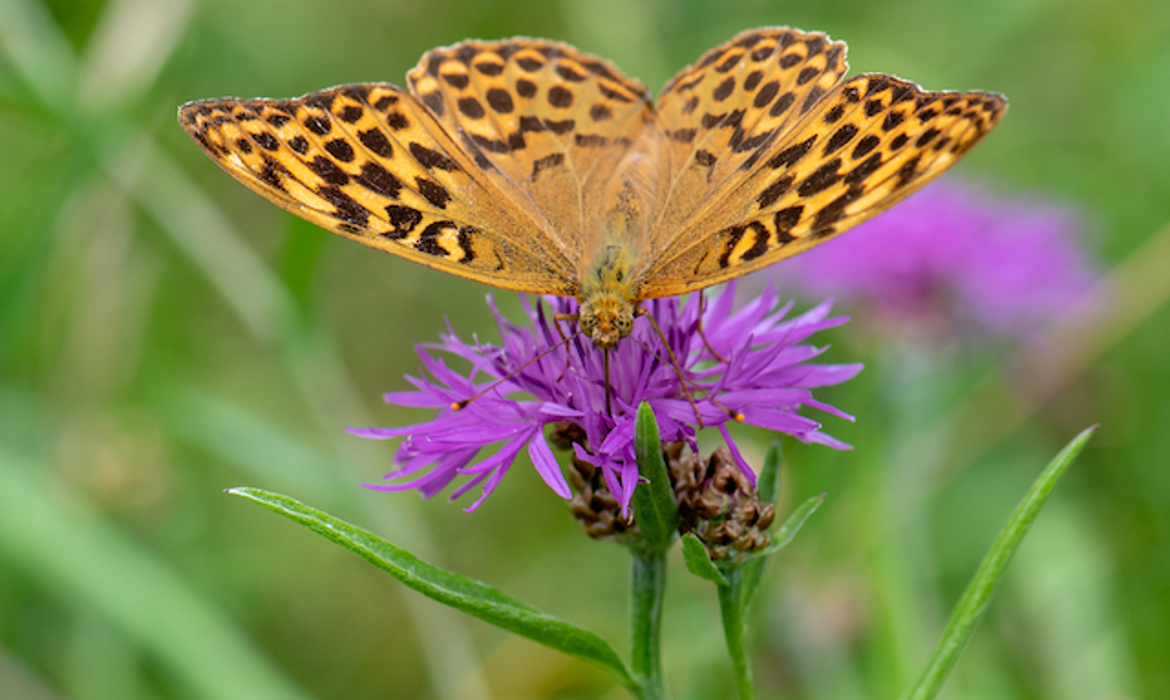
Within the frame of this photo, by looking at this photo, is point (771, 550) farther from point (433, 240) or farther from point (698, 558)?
point (433, 240)

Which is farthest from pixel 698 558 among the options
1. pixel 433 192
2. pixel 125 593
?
pixel 125 593

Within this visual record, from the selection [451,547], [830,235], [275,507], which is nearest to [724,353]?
[830,235]

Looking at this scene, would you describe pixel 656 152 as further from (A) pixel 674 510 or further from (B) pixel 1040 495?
(B) pixel 1040 495

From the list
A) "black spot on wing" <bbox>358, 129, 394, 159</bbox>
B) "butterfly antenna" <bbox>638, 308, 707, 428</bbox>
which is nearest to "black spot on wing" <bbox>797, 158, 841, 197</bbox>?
"butterfly antenna" <bbox>638, 308, 707, 428</bbox>

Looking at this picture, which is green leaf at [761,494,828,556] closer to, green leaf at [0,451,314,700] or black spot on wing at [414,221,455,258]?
black spot on wing at [414,221,455,258]

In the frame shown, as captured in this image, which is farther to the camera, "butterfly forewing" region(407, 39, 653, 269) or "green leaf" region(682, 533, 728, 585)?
"butterfly forewing" region(407, 39, 653, 269)
